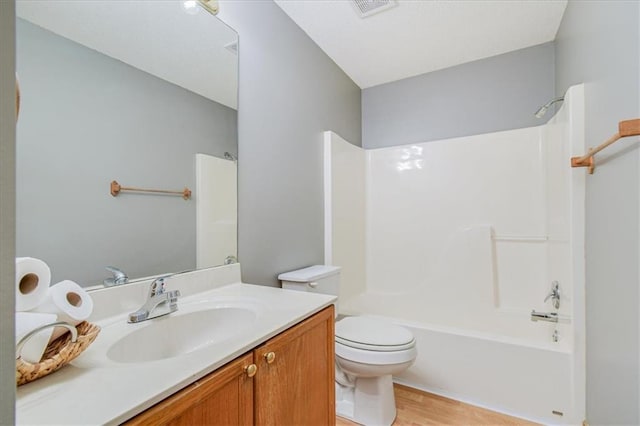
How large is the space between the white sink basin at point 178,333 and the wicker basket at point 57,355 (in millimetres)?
110

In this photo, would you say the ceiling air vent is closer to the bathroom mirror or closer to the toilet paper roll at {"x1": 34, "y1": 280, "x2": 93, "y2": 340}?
the bathroom mirror

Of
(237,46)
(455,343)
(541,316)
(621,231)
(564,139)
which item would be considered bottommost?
(455,343)

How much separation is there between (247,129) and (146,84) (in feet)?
1.56

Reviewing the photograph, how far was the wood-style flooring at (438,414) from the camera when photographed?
5.17 ft

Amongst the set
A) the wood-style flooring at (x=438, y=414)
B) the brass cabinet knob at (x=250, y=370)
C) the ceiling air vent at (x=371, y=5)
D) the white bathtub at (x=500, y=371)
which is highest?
the ceiling air vent at (x=371, y=5)

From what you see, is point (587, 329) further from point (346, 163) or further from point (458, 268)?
point (346, 163)

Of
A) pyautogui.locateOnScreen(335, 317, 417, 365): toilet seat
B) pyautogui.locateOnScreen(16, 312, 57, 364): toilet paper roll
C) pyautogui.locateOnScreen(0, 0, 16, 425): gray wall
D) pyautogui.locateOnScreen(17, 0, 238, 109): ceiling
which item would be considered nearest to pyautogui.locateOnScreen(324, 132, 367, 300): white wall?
pyautogui.locateOnScreen(335, 317, 417, 365): toilet seat

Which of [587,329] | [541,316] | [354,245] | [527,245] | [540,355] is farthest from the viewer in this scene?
[354,245]

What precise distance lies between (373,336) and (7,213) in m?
1.53

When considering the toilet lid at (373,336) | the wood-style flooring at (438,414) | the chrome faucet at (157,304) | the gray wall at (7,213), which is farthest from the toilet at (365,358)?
the gray wall at (7,213)

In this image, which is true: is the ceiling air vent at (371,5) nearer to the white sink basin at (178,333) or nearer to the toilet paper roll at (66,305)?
the white sink basin at (178,333)

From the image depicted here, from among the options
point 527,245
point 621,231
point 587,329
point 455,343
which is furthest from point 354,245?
point 621,231

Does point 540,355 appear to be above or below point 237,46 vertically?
below

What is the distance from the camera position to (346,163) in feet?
7.54
